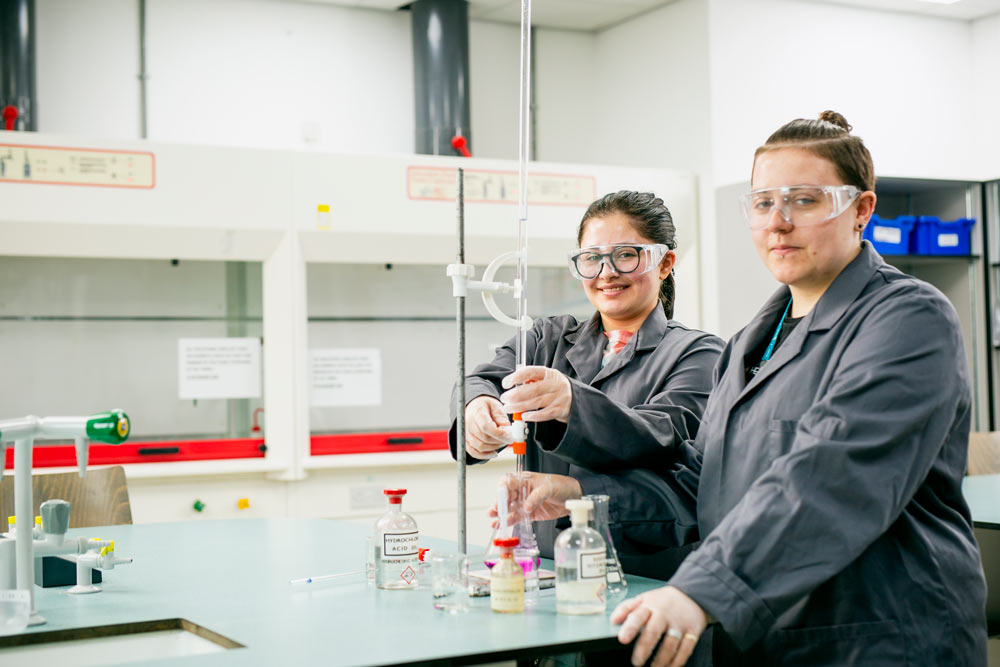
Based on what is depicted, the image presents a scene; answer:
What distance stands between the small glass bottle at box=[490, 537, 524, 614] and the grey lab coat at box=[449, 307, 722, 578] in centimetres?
24

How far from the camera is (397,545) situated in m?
1.50

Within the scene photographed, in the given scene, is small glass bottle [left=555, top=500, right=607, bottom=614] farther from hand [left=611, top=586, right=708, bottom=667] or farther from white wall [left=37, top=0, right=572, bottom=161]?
white wall [left=37, top=0, right=572, bottom=161]

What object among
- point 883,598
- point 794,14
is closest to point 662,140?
point 794,14

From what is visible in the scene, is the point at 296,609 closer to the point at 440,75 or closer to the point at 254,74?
the point at 440,75

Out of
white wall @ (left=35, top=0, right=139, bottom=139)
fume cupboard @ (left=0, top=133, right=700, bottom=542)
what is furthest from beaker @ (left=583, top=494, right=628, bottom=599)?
white wall @ (left=35, top=0, right=139, bottom=139)

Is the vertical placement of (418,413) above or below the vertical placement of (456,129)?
below

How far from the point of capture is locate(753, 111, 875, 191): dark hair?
1393mm

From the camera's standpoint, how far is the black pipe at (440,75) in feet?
13.3

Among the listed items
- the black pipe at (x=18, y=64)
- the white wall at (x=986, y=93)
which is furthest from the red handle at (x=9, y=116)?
the white wall at (x=986, y=93)

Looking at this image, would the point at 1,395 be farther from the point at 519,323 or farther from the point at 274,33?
the point at 519,323

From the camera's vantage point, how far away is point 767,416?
1364 mm

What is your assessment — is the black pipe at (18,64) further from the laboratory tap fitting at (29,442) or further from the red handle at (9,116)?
the laboratory tap fitting at (29,442)

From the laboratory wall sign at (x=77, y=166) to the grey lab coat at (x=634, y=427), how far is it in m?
1.78

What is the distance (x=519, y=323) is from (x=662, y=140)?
3.10 m
